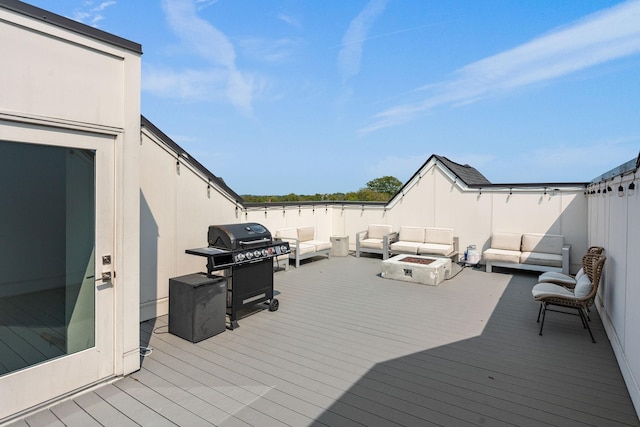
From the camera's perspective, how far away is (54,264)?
2736 millimetres

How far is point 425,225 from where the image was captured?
923 centimetres

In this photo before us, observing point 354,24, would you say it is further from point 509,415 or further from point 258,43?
point 509,415

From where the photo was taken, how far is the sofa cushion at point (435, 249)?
7.87 metres

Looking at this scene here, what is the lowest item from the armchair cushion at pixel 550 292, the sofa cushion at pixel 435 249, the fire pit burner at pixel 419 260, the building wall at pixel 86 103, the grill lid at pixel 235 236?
the fire pit burner at pixel 419 260

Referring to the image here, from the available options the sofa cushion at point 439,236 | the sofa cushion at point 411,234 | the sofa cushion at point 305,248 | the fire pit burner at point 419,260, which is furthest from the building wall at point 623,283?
the sofa cushion at point 305,248

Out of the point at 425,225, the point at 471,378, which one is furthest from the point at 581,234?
the point at 471,378

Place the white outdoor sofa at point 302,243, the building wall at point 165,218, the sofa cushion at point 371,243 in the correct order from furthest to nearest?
the sofa cushion at point 371,243
the white outdoor sofa at point 302,243
the building wall at point 165,218

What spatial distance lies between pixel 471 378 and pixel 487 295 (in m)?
3.19

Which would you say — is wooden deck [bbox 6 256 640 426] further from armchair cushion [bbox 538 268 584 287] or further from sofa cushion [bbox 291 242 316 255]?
sofa cushion [bbox 291 242 316 255]

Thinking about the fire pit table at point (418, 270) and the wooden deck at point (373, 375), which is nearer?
the wooden deck at point (373, 375)

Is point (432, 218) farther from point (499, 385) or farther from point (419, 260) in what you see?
point (499, 385)

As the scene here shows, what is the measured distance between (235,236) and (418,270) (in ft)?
12.8

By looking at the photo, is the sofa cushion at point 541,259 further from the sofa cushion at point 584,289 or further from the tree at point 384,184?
the tree at point 384,184

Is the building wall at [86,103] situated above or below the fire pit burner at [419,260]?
above
